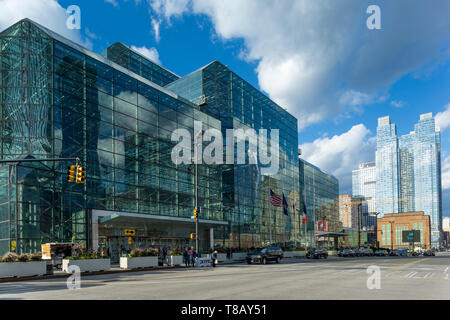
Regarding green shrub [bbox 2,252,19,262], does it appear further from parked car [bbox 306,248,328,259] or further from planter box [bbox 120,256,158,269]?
parked car [bbox 306,248,328,259]

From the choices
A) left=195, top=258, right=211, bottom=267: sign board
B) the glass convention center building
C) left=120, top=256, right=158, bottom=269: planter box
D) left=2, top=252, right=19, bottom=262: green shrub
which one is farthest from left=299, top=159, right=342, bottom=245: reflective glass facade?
left=2, top=252, right=19, bottom=262: green shrub

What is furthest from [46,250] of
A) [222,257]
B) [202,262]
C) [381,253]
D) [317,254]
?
[381,253]

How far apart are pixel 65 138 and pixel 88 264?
1348 centimetres

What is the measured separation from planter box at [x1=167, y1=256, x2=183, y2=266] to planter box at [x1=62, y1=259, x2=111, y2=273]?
736 cm

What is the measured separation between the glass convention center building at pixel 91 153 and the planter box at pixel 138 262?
588 centimetres

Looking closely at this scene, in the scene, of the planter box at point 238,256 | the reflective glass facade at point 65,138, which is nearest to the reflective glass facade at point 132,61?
the reflective glass facade at point 65,138

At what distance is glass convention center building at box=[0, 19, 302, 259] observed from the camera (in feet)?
108

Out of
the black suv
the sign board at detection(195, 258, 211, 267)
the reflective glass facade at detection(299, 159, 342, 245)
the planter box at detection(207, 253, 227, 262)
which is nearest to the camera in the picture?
the sign board at detection(195, 258, 211, 267)

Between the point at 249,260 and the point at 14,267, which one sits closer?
the point at 14,267

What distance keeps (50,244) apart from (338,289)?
2402 cm

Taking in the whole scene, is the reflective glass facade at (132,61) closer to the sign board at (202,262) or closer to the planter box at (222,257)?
the planter box at (222,257)
